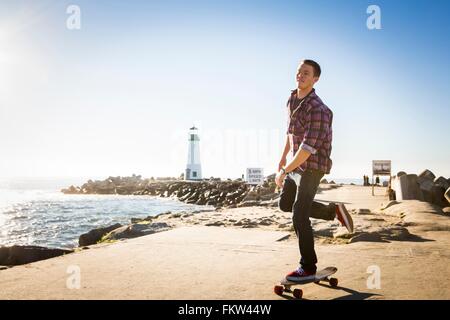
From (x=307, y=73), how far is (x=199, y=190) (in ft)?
136

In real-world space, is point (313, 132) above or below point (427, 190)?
above

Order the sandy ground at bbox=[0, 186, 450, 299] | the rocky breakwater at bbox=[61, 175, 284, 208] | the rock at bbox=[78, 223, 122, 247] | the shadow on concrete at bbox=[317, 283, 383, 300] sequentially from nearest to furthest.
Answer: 1. the shadow on concrete at bbox=[317, 283, 383, 300]
2. the sandy ground at bbox=[0, 186, 450, 299]
3. the rock at bbox=[78, 223, 122, 247]
4. the rocky breakwater at bbox=[61, 175, 284, 208]

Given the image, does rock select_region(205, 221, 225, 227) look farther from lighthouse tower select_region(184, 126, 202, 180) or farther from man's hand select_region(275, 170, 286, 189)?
lighthouse tower select_region(184, 126, 202, 180)

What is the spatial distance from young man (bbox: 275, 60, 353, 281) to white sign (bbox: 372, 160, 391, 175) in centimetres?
1858

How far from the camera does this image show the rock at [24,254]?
6.20 metres

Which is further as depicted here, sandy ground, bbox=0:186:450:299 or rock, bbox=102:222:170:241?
rock, bbox=102:222:170:241

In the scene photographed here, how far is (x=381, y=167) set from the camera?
2062 centimetres

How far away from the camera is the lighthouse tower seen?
70.5 metres

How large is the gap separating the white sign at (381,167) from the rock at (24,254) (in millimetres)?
18173

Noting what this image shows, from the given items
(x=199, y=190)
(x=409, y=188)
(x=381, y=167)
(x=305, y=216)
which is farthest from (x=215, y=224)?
(x=199, y=190)

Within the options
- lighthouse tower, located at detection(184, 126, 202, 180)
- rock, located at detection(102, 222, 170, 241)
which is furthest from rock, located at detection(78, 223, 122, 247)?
lighthouse tower, located at detection(184, 126, 202, 180)

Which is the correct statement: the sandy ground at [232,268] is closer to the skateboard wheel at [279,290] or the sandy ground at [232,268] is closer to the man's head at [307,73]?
the skateboard wheel at [279,290]

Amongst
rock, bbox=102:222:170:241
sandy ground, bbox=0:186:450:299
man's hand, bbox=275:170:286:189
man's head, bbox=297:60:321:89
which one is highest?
man's head, bbox=297:60:321:89

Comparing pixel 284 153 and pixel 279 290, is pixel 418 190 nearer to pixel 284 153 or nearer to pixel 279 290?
pixel 284 153
